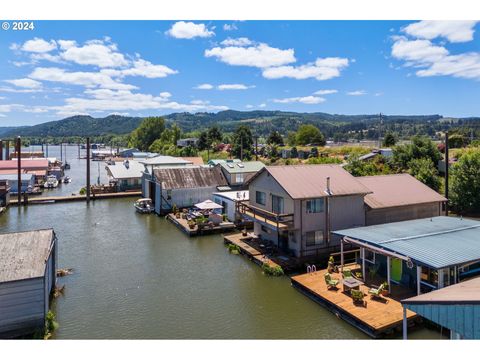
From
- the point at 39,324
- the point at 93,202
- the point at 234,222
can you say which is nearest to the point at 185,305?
the point at 39,324

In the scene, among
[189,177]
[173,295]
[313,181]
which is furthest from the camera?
[189,177]

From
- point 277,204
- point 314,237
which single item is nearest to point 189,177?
point 277,204

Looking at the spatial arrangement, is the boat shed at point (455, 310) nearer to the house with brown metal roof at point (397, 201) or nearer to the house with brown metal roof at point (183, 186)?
the house with brown metal roof at point (397, 201)

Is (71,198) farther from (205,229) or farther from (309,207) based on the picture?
(309,207)

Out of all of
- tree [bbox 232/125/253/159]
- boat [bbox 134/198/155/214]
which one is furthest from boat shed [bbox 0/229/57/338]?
tree [bbox 232/125/253/159]

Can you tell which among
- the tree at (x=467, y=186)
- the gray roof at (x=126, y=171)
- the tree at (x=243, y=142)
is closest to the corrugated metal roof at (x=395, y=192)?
the tree at (x=467, y=186)

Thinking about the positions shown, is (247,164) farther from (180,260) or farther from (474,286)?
(474,286)
